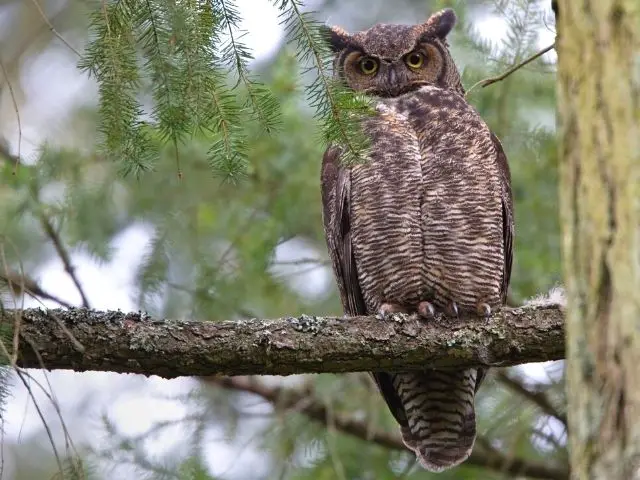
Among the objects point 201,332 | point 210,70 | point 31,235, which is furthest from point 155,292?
point 210,70

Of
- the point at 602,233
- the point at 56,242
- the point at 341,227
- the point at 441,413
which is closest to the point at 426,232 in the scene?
the point at 341,227

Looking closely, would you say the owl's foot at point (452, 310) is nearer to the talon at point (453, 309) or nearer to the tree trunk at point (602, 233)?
the talon at point (453, 309)

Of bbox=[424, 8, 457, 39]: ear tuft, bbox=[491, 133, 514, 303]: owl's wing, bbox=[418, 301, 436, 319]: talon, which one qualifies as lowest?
bbox=[418, 301, 436, 319]: talon

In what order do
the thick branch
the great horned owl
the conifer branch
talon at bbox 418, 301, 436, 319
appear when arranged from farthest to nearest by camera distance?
the great horned owl → talon at bbox 418, 301, 436, 319 → the thick branch → the conifer branch

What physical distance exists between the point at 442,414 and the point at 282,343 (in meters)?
1.40

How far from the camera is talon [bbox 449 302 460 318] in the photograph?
12.4 feet

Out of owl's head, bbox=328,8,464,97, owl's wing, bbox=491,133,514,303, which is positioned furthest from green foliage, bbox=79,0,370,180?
owl's head, bbox=328,8,464,97

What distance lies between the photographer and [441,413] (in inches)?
166

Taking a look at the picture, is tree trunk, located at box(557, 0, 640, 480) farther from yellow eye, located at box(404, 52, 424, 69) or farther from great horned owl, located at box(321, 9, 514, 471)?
yellow eye, located at box(404, 52, 424, 69)

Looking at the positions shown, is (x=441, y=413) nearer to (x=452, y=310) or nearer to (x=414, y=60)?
(x=452, y=310)

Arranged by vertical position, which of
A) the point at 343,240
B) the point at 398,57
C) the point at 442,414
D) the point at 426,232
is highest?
the point at 398,57

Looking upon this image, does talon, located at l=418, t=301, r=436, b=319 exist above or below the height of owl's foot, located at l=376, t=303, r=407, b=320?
below

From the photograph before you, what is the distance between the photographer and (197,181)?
527cm

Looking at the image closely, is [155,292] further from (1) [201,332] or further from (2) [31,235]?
(1) [201,332]
